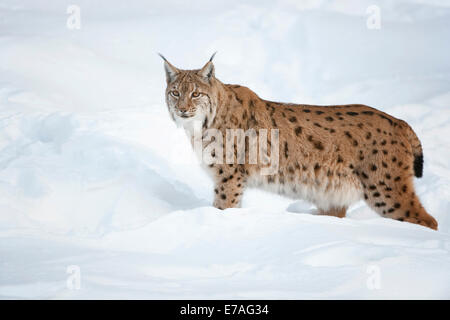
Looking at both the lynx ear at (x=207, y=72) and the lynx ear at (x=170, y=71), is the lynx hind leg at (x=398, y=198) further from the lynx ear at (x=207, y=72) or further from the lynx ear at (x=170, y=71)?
the lynx ear at (x=170, y=71)

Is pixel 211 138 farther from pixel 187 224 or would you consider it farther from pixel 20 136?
pixel 20 136

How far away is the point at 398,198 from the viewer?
20.0ft

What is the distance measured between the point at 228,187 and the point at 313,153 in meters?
A: 0.91

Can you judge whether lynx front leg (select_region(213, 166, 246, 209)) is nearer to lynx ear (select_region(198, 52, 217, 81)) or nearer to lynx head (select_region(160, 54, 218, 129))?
lynx head (select_region(160, 54, 218, 129))

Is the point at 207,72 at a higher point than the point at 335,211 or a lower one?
higher

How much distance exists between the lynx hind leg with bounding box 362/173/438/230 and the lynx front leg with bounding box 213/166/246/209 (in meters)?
1.25

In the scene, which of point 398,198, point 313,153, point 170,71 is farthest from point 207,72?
point 398,198

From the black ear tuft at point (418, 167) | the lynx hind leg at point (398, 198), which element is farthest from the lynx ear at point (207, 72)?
the black ear tuft at point (418, 167)

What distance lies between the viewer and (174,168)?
758 centimetres

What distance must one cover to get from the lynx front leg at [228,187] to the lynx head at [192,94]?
1.72ft

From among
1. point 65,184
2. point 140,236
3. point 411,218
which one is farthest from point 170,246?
point 411,218

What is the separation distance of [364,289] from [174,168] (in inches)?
157

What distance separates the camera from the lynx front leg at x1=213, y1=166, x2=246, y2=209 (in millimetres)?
6113

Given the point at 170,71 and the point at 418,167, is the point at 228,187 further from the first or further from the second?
the point at 418,167
